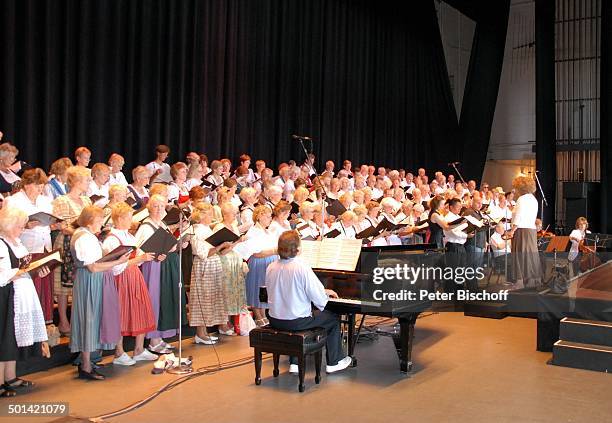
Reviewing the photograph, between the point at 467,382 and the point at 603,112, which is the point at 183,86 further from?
the point at 603,112

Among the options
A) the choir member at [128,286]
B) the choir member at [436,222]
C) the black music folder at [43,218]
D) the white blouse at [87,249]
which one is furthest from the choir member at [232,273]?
the choir member at [436,222]

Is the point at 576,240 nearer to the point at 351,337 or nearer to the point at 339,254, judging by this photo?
the point at 351,337

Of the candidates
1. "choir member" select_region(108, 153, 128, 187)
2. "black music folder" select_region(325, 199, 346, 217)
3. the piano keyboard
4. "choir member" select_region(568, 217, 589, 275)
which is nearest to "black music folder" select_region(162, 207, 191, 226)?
the piano keyboard

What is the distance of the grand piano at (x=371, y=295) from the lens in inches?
208

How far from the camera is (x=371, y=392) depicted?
5.02 meters

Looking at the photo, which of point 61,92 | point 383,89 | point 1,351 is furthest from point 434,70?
point 1,351

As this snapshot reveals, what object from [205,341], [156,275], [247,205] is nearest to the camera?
[156,275]

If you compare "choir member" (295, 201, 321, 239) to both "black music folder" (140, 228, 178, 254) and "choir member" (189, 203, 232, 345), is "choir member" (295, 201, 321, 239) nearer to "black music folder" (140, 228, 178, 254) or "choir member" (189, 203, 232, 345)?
"choir member" (189, 203, 232, 345)

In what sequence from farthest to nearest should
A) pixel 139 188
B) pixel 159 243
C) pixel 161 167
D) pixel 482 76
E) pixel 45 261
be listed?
pixel 482 76 < pixel 161 167 < pixel 139 188 < pixel 159 243 < pixel 45 261

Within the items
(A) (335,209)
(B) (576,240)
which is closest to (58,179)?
→ (A) (335,209)

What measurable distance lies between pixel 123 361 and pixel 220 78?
6.63 meters

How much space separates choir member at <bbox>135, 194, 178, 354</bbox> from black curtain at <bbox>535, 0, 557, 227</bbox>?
1277cm

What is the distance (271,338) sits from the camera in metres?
5.11

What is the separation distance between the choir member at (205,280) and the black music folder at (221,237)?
0.35 metres
